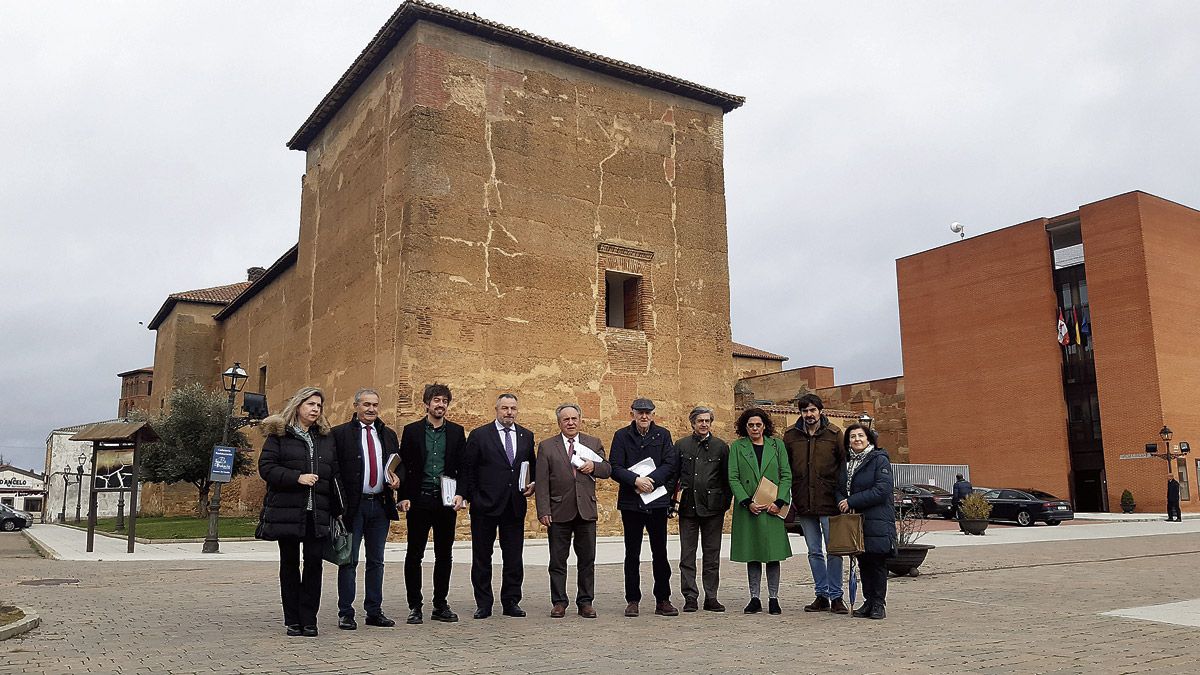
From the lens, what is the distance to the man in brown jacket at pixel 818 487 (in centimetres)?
780

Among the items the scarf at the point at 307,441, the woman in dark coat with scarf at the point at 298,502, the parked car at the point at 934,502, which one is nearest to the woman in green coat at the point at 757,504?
the woman in dark coat with scarf at the point at 298,502

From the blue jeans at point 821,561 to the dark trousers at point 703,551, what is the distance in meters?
0.77

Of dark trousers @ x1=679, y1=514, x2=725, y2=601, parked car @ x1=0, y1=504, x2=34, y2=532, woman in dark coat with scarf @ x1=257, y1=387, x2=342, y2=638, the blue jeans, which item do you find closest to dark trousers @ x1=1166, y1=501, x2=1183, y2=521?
the blue jeans

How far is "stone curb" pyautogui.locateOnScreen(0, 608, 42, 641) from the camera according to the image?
245 inches

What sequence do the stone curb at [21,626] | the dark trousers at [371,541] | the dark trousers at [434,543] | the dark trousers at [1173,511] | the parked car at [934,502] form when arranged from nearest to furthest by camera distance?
1. the stone curb at [21,626]
2. the dark trousers at [371,541]
3. the dark trousers at [434,543]
4. the dark trousers at [1173,511]
5. the parked car at [934,502]

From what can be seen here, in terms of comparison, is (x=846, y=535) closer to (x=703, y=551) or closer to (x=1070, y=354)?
(x=703, y=551)

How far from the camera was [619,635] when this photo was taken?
6.52 meters

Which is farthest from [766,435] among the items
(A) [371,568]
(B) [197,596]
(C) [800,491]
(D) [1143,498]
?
(D) [1143,498]

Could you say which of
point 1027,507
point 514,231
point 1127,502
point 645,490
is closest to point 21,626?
point 645,490

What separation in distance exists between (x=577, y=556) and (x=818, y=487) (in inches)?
84.6

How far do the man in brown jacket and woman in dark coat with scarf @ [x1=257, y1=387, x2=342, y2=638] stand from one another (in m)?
3.91

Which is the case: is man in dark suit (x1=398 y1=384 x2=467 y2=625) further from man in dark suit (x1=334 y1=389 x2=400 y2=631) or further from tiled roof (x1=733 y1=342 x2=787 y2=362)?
tiled roof (x1=733 y1=342 x2=787 y2=362)

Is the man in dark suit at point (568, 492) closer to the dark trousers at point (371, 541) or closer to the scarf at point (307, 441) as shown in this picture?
the dark trousers at point (371, 541)

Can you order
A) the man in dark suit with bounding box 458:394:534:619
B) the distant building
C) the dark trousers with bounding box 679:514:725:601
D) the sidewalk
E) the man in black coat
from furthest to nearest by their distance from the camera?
the distant building, the man in black coat, the sidewalk, the dark trousers with bounding box 679:514:725:601, the man in dark suit with bounding box 458:394:534:619
